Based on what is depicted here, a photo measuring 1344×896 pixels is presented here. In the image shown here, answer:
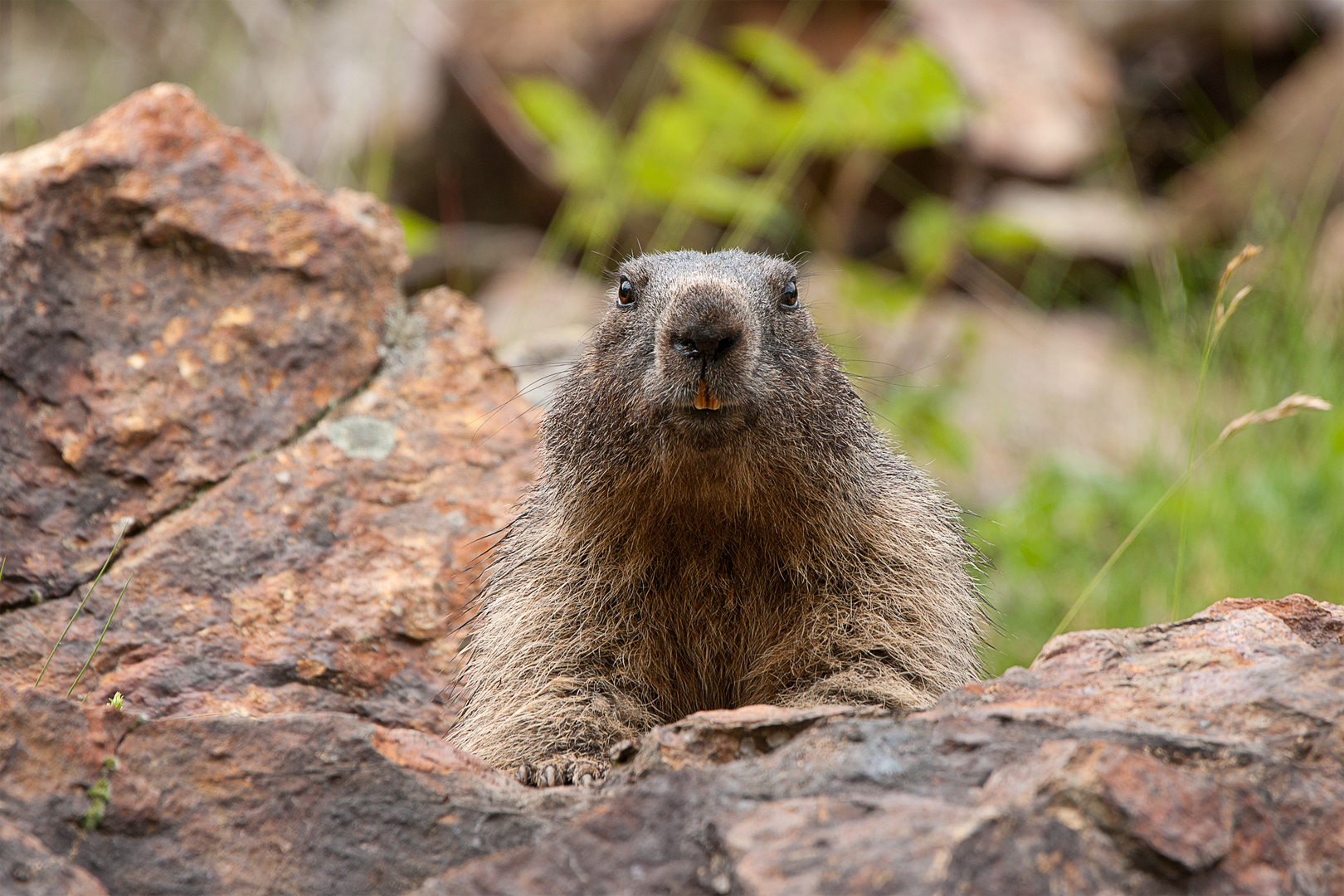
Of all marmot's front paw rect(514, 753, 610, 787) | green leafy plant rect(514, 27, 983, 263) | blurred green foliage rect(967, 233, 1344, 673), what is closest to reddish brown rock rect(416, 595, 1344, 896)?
marmot's front paw rect(514, 753, 610, 787)

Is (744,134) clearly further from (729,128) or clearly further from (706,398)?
(706,398)

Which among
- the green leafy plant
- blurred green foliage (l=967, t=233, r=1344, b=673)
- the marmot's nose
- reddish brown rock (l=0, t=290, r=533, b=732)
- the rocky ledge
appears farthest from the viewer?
the green leafy plant

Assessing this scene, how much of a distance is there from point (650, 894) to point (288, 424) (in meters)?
3.70

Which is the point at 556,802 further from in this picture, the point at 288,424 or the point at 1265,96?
the point at 1265,96

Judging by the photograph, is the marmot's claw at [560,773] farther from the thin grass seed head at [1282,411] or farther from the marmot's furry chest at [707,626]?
the thin grass seed head at [1282,411]

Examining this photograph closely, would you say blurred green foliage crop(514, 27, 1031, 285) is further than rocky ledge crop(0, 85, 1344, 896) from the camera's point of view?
Yes

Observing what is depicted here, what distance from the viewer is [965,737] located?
10.5 feet

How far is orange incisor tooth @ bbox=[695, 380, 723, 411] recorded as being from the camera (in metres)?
4.32

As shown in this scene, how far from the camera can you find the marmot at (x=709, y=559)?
4.57 metres

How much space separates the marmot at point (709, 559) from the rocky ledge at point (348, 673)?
84 centimetres

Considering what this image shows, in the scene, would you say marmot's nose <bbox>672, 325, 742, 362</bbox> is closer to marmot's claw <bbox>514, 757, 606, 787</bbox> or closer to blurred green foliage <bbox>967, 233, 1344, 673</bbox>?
marmot's claw <bbox>514, 757, 606, 787</bbox>

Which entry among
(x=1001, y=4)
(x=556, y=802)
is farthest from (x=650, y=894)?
(x=1001, y=4)

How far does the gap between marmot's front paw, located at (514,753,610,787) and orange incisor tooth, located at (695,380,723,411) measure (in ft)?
4.08

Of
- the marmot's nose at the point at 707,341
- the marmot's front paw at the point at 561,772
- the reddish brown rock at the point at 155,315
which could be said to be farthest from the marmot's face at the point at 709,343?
the reddish brown rock at the point at 155,315
